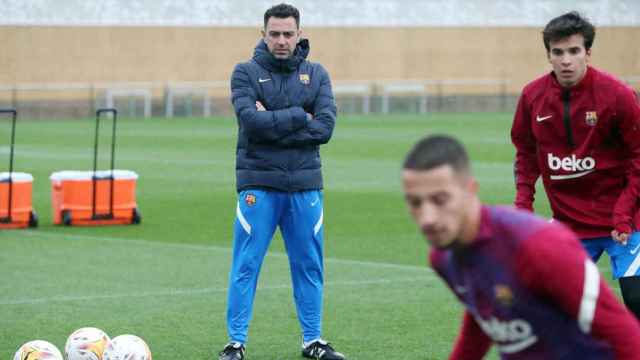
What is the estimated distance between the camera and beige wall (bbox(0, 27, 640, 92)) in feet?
153

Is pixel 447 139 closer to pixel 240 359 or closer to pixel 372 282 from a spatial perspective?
pixel 240 359

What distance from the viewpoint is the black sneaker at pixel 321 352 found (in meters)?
9.73

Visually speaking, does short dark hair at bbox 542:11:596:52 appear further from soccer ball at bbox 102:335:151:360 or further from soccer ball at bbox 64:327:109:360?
soccer ball at bbox 64:327:109:360

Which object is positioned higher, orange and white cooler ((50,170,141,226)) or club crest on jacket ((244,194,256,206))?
club crest on jacket ((244,194,256,206))

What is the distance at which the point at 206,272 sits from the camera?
1418cm

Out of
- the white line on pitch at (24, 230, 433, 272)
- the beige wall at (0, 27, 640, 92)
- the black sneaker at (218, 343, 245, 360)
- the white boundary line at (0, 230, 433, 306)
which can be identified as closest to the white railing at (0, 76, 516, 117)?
the beige wall at (0, 27, 640, 92)

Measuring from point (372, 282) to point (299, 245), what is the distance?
361 centimetres

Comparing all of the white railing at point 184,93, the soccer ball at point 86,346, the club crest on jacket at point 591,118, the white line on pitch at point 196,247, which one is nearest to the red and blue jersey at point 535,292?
the club crest on jacket at point 591,118

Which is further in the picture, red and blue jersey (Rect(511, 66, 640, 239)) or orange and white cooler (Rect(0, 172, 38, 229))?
orange and white cooler (Rect(0, 172, 38, 229))

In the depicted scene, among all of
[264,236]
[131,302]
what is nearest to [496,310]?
[264,236]

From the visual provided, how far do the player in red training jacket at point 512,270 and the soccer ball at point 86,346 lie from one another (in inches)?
166

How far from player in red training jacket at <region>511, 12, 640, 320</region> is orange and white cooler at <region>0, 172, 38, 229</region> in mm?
10699

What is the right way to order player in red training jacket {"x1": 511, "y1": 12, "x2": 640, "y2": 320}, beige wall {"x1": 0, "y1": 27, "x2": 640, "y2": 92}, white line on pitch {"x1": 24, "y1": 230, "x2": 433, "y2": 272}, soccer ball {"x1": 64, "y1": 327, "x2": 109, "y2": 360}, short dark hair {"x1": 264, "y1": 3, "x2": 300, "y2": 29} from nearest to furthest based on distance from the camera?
1. player in red training jacket {"x1": 511, "y1": 12, "x2": 640, "y2": 320}
2. soccer ball {"x1": 64, "y1": 327, "x2": 109, "y2": 360}
3. short dark hair {"x1": 264, "y1": 3, "x2": 300, "y2": 29}
4. white line on pitch {"x1": 24, "y1": 230, "x2": 433, "y2": 272}
5. beige wall {"x1": 0, "y1": 27, "x2": 640, "y2": 92}

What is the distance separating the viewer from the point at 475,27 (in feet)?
175
